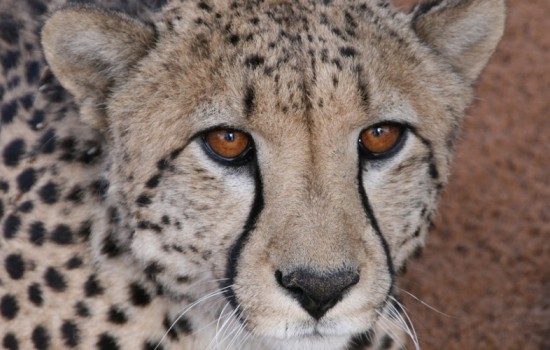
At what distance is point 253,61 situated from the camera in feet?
7.23

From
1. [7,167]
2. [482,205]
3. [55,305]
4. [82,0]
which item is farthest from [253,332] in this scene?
[482,205]

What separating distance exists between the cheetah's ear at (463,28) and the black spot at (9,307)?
1.01 meters

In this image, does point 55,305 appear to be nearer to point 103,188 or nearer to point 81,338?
point 81,338

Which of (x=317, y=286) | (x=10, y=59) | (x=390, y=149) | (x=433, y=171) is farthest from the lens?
(x=10, y=59)

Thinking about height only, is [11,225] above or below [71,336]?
above

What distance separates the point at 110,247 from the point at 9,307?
0.81 ft

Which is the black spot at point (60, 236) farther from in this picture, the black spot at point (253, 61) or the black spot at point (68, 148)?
the black spot at point (253, 61)

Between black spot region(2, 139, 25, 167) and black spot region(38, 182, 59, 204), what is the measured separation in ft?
0.36

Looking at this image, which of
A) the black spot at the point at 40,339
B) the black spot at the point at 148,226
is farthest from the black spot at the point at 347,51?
the black spot at the point at 40,339

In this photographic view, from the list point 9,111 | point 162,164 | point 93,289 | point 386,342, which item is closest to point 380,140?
point 162,164

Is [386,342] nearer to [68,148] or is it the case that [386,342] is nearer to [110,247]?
[110,247]

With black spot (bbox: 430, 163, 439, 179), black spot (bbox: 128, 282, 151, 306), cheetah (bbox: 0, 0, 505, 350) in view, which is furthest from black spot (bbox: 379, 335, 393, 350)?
black spot (bbox: 128, 282, 151, 306)

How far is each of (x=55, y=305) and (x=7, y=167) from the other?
1.11ft

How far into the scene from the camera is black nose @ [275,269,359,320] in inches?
79.4
